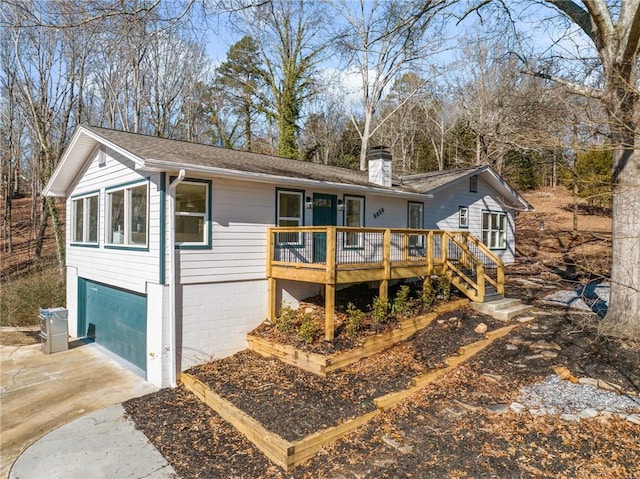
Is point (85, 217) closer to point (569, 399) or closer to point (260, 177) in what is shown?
point (260, 177)

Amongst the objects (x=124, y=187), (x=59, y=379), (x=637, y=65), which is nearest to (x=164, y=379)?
(x=59, y=379)

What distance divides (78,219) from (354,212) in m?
8.01

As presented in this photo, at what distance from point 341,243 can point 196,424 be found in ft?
15.0

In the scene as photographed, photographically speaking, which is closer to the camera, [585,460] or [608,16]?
[585,460]

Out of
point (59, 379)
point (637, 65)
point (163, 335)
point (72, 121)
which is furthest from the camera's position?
point (72, 121)

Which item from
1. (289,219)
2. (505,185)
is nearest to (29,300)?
(289,219)

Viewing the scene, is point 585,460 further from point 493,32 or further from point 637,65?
point 493,32

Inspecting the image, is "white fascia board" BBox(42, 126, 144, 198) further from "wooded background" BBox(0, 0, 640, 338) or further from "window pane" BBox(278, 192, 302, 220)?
"window pane" BBox(278, 192, 302, 220)

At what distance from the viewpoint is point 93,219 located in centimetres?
1037

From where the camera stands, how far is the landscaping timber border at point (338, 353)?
22.6 feet

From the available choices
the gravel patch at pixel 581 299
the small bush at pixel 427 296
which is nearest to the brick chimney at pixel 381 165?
the small bush at pixel 427 296

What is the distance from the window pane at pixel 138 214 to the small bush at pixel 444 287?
6.95 meters

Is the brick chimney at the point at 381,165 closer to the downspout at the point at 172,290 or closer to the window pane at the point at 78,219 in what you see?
the downspout at the point at 172,290

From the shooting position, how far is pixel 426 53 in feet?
54.5
